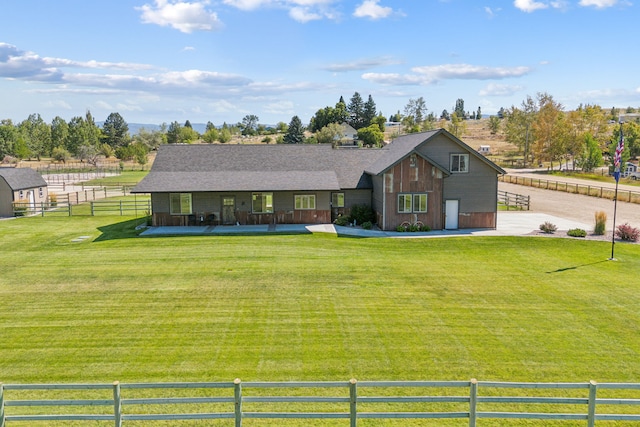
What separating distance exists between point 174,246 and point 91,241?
17.0 feet

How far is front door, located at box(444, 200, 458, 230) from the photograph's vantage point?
103 ft

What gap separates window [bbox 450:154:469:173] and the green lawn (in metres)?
5.82

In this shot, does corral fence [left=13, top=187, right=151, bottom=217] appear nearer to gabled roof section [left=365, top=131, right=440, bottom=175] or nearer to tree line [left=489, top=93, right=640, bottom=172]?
gabled roof section [left=365, top=131, right=440, bottom=175]

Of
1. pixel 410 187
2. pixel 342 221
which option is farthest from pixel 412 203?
pixel 342 221

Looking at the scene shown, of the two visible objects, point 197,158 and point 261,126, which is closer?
point 197,158

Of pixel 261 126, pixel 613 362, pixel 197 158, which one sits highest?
pixel 261 126

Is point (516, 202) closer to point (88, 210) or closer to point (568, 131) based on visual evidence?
point (88, 210)

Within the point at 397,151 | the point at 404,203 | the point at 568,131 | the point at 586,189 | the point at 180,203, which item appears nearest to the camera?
the point at 404,203

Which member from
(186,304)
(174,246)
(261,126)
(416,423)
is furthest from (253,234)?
(261,126)

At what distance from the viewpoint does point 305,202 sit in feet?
107

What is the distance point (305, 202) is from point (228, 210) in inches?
193

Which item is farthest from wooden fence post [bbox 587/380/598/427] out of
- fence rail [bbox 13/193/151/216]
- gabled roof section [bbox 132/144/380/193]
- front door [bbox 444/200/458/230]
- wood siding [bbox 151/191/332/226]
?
fence rail [bbox 13/193/151/216]

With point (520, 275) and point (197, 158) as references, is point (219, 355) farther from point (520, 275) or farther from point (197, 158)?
point (197, 158)

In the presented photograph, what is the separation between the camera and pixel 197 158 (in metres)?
35.0
